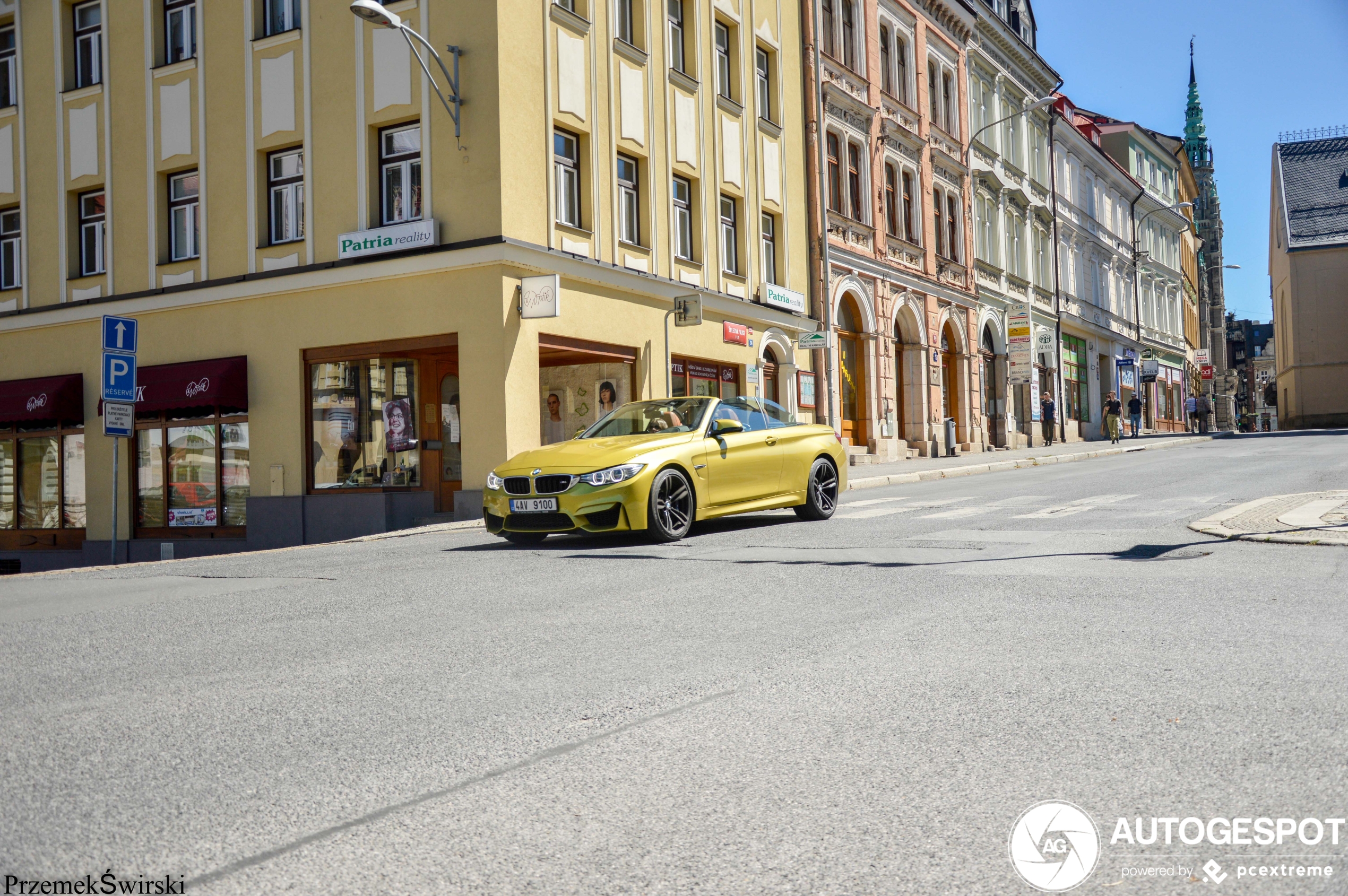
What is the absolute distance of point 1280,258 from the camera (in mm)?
75312

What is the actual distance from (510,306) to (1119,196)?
47.5 meters

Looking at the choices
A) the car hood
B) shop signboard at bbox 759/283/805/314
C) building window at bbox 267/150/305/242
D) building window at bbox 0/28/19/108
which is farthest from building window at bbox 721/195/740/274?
building window at bbox 0/28/19/108

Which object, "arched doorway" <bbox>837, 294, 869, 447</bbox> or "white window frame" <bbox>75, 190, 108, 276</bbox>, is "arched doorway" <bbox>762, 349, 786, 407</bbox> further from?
"white window frame" <bbox>75, 190, 108, 276</bbox>

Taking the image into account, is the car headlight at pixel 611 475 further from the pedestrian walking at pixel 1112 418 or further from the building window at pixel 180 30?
the pedestrian walking at pixel 1112 418

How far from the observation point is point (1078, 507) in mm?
13875

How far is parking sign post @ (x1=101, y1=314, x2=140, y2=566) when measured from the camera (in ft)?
44.7

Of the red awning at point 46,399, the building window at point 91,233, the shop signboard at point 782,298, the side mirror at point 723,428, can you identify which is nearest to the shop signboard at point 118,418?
the side mirror at point 723,428

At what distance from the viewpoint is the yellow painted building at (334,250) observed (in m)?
17.8

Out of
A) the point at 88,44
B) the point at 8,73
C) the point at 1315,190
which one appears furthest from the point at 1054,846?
the point at 1315,190

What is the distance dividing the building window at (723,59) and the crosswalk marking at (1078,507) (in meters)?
12.6

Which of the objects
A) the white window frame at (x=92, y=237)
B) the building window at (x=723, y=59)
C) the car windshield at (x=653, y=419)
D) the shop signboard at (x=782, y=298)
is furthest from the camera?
the shop signboard at (x=782, y=298)

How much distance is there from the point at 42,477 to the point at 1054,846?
23174 mm

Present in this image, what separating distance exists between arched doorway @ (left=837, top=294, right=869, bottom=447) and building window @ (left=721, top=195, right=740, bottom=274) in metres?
5.23

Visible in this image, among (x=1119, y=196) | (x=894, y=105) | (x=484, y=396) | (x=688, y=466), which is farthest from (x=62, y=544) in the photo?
(x=1119, y=196)
